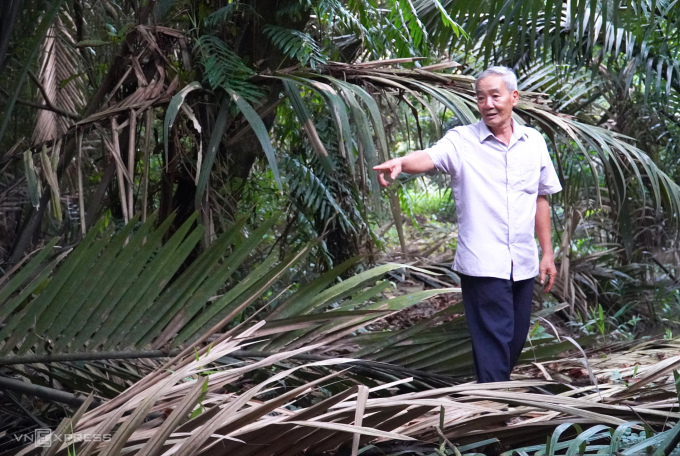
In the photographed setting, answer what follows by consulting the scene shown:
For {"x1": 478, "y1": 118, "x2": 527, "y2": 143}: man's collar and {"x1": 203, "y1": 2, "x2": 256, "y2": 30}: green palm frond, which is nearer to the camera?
{"x1": 478, "y1": 118, "x2": 527, "y2": 143}: man's collar

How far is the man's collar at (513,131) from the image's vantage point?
243 cm

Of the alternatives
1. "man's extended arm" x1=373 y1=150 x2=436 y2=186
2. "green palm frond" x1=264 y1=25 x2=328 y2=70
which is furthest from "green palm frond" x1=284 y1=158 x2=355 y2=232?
"man's extended arm" x1=373 y1=150 x2=436 y2=186

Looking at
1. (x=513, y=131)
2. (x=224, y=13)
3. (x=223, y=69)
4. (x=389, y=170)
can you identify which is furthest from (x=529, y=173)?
(x=224, y=13)

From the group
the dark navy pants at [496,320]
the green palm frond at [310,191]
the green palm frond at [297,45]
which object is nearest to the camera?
the dark navy pants at [496,320]

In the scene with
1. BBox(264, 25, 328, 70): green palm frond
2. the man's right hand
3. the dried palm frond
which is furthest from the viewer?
the dried palm frond

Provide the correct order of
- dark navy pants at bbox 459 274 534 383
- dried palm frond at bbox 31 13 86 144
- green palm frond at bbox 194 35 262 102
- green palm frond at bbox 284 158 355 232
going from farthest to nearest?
green palm frond at bbox 284 158 355 232 → dried palm frond at bbox 31 13 86 144 → green palm frond at bbox 194 35 262 102 → dark navy pants at bbox 459 274 534 383

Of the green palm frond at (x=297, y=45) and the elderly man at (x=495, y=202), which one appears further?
the green palm frond at (x=297, y=45)

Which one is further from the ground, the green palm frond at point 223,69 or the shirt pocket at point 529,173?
the green palm frond at point 223,69

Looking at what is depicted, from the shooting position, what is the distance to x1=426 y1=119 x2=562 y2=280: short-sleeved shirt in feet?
7.84

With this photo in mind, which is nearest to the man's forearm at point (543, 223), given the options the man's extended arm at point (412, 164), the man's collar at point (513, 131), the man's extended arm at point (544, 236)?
the man's extended arm at point (544, 236)

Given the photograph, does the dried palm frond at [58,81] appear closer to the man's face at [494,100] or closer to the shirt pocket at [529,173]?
the man's face at [494,100]

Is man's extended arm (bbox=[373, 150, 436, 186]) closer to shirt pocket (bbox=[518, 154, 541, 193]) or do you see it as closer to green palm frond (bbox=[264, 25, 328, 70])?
shirt pocket (bbox=[518, 154, 541, 193])

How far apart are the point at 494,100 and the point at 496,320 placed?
72 cm

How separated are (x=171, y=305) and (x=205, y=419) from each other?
2.35 feet
